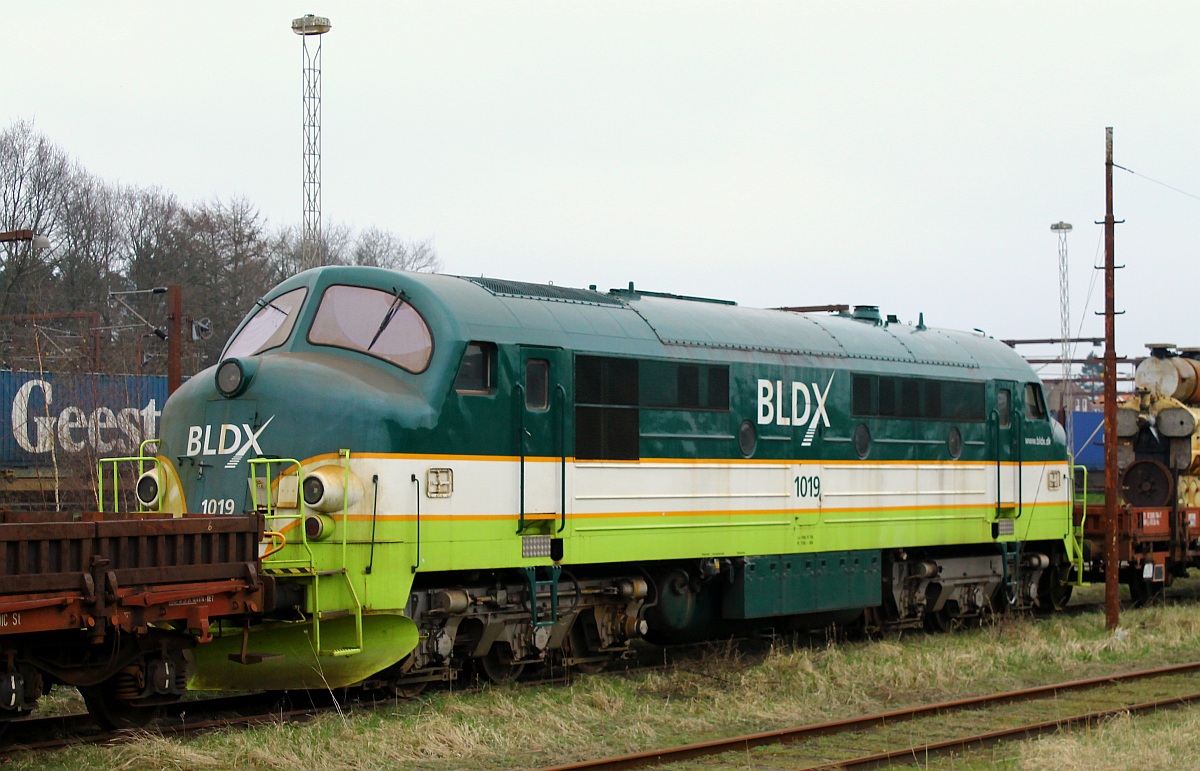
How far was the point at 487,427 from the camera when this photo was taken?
13133 millimetres

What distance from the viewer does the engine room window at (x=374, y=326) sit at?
42.3 ft

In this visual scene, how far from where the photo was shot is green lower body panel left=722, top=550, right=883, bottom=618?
1592 centimetres

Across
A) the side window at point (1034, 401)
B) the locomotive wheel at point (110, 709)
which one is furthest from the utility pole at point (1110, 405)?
the locomotive wheel at point (110, 709)

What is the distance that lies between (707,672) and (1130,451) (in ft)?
46.9

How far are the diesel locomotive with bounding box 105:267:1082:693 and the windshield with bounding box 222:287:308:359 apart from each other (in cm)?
3

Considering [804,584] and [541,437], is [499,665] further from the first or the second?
[804,584]

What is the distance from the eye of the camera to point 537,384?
1376cm

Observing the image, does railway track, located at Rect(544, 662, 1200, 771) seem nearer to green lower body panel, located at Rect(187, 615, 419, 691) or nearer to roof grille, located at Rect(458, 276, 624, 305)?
green lower body panel, located at Rect(187, 615, 419, 691)

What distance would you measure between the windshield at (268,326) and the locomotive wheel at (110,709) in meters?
3.56

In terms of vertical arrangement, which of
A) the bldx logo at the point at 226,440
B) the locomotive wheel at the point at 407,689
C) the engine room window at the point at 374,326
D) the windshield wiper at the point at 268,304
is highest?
the windshield wiper at the point at 268,304

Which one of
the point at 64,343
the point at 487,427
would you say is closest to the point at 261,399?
the point at 487,427

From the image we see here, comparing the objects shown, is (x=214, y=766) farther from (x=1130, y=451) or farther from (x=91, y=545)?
(x=1130, y=451)

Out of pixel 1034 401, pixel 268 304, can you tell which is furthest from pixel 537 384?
pixel 1034 401

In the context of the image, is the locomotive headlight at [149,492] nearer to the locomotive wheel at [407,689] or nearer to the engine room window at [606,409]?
the locomotive wheel at [407,689]
